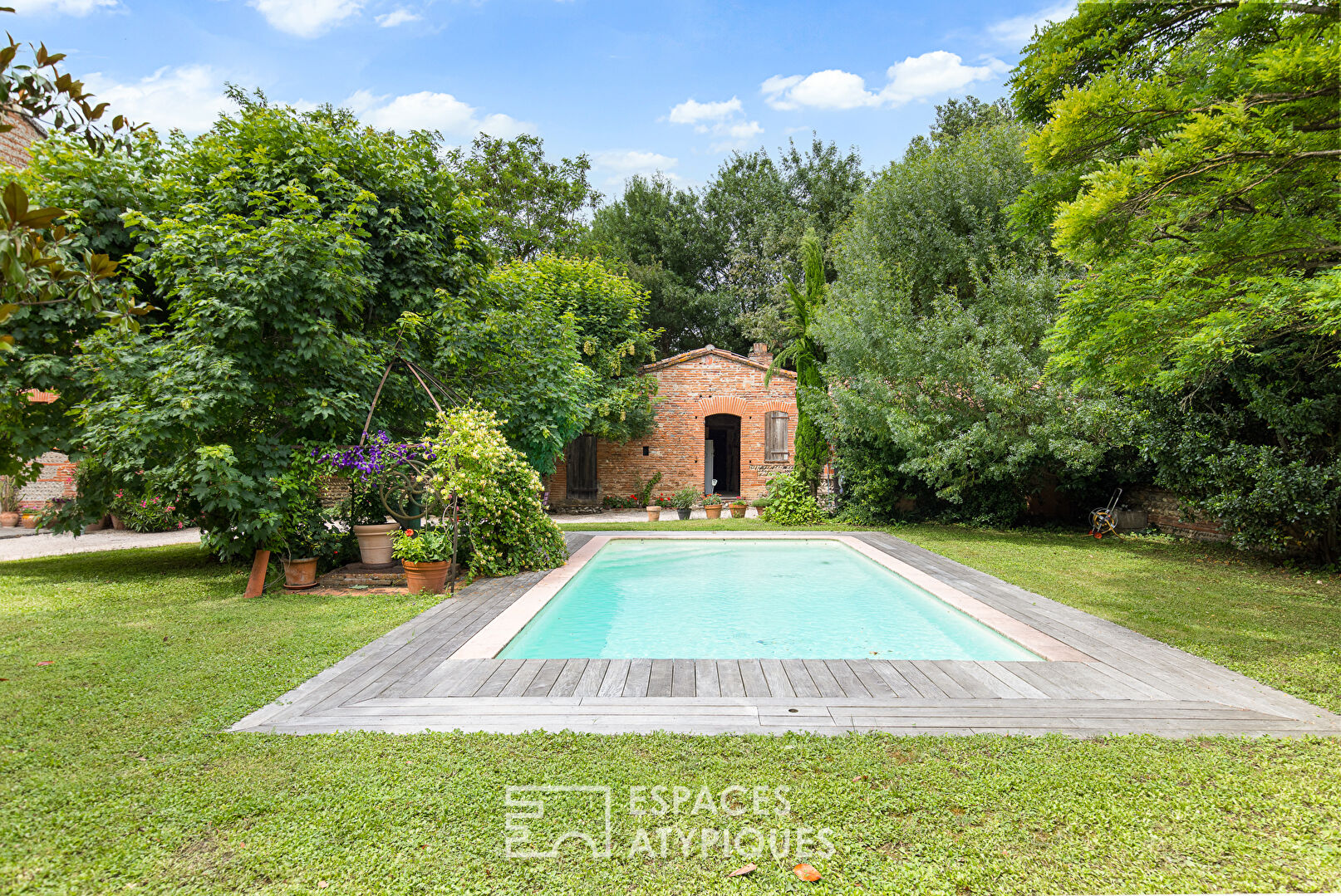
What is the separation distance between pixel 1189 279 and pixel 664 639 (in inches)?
207

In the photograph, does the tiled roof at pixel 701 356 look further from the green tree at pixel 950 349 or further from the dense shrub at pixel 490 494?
the dense shrub at pixel 490 494

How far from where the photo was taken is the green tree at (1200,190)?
423cm

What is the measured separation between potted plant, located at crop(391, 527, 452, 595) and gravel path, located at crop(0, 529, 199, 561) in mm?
6437

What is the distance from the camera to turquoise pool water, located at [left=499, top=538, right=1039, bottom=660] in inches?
196

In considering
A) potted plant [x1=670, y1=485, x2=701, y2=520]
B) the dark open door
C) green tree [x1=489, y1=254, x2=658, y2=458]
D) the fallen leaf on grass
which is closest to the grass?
the fallen leaf on grass

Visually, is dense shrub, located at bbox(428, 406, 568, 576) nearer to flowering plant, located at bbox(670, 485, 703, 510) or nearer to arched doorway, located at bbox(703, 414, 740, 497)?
flowering plant, located at bbox(670, 485, 703, 510)

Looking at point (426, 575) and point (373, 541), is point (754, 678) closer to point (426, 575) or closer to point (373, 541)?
point (426, 575)

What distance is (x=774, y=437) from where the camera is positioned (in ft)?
52.2

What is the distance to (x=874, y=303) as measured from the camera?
1112cm

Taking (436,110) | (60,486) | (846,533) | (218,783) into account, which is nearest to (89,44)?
(218,783)

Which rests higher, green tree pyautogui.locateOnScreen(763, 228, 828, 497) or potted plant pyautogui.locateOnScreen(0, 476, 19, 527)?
green tree pyautogui.locateOnScreen(763, 228, 828, 497)

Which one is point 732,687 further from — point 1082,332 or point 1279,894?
point 1082,332

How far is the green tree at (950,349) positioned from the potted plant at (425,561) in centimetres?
725

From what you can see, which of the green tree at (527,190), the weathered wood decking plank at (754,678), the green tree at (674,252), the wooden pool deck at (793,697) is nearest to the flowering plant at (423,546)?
the wooden pool deck at (793,697)
